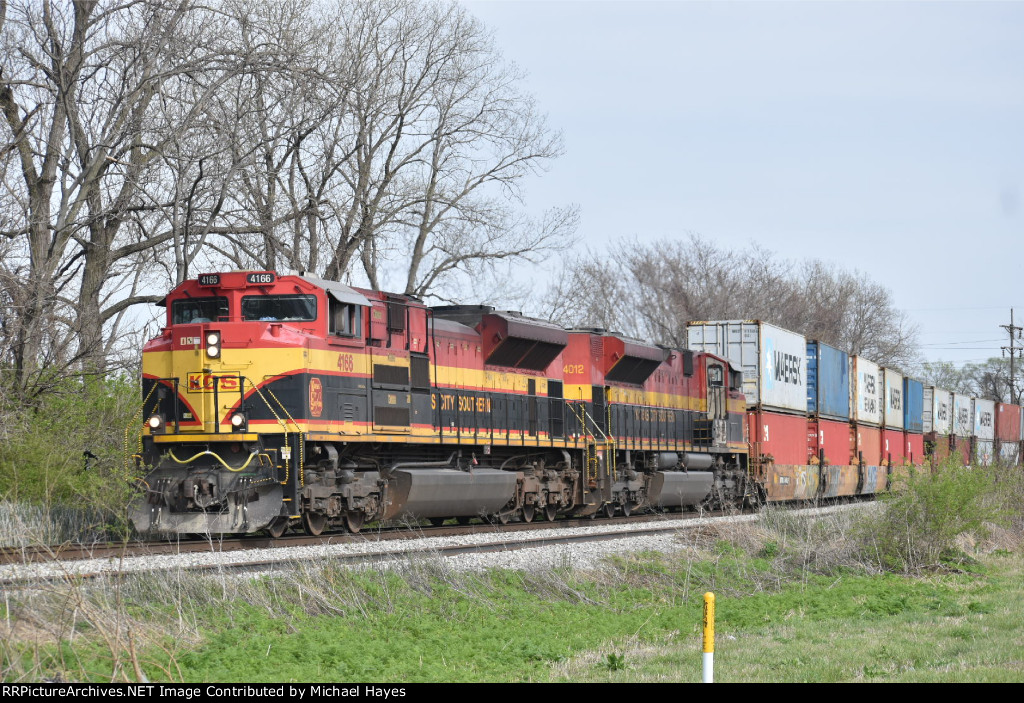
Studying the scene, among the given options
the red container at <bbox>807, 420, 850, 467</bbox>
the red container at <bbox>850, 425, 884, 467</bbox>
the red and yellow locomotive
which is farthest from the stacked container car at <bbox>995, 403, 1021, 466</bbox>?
the red and yellow locomotive

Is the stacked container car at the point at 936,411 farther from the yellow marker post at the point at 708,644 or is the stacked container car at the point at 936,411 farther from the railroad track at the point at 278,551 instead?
the yellow marker post at the point at 708,644

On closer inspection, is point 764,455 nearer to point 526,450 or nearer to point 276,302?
point 526,450

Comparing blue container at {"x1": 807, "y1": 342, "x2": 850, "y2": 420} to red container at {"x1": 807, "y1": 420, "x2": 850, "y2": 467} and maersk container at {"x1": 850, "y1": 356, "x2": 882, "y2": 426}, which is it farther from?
maersk container at {"x1": 850, "y1": 356, "x2": 882, "y2": 426}

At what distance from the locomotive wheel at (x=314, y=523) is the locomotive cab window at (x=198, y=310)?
127 inches

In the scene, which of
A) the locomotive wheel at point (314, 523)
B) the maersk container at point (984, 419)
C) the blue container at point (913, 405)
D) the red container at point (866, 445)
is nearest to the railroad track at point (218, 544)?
the locomotive wheel at point (314, 523)

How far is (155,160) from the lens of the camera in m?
27.2

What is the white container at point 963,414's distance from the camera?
46.9m

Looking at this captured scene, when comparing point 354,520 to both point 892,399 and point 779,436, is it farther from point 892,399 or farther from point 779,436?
point 892,399

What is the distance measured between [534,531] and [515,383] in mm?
3285

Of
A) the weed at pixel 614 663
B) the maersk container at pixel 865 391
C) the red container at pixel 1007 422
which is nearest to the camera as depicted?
the weed at pixel 614 663

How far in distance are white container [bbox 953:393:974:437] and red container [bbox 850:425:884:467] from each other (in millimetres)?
7643

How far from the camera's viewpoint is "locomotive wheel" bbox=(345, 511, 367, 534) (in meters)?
18.3

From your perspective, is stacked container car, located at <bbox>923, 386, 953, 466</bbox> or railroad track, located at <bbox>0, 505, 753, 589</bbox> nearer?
railroad track, located at <bbox>0, 505, 753, 589</bbox>

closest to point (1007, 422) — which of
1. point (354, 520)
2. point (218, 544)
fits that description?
point (354, 520)
